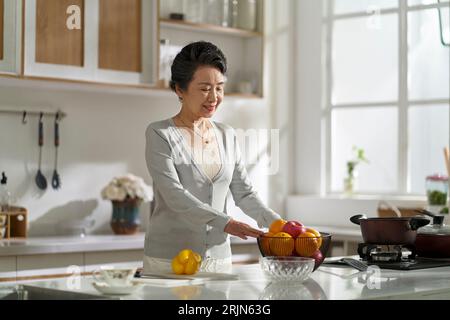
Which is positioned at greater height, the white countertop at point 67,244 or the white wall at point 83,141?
the white wall at point 83,141

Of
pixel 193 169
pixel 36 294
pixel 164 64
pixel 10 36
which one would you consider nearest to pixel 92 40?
pixel 10 36

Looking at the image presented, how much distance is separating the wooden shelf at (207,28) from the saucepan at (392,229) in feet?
7.69

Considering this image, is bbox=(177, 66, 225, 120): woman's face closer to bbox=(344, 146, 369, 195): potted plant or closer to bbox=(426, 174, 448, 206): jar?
bbox=(426, 174, 448, 206): jar

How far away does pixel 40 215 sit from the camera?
15.2 feet

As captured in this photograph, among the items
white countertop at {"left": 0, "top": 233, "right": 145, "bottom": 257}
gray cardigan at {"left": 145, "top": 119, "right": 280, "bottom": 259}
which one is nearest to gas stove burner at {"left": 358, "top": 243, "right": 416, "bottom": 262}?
gray cardigan at {"left": 145, "top": 119, "right": 280, "bottom": 259}

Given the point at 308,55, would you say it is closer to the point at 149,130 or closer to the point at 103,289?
the point at 149,130

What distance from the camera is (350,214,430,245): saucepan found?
292 cm

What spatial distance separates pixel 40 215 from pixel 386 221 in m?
2.36

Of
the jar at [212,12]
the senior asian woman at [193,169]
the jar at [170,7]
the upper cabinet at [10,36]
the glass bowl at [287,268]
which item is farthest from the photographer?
the jar at [212,12]

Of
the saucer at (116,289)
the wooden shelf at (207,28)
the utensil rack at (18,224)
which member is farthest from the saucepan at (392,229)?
the wooden shelf at (207,28)

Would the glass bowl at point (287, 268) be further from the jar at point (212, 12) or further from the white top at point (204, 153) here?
the jar at point (212, 12)

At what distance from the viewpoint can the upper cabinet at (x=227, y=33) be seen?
5012 mm

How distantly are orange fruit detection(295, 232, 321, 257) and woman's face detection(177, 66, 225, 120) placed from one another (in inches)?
36.1
